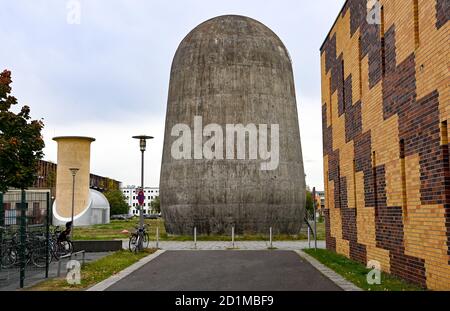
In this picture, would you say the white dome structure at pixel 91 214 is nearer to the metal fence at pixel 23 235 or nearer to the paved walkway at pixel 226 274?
the paved walkway at pixel 226 274

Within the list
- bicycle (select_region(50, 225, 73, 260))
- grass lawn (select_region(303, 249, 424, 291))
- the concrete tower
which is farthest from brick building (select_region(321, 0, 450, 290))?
the concrete tower

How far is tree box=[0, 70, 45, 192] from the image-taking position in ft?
80.2

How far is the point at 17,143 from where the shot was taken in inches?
955

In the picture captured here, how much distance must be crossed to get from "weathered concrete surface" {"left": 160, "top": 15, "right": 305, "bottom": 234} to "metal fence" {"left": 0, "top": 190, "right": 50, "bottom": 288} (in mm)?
14686

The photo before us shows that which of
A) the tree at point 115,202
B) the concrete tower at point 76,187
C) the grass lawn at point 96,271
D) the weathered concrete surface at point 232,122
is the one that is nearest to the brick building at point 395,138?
the grass lawn at point 96,271

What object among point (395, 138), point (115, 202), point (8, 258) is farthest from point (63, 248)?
point (115, 202)

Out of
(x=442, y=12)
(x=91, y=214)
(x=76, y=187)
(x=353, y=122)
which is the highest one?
(x=442, y=12)

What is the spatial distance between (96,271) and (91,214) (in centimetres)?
5308

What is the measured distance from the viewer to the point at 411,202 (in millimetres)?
10406

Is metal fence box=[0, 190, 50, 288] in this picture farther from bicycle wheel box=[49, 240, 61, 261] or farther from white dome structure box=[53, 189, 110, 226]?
white dome structure box=[53, 189, 110, 226]

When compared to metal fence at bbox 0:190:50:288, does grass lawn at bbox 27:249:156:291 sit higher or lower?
lower

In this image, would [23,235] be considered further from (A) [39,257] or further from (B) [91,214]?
(B) [91,214]

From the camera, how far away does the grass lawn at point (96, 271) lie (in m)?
11.0
